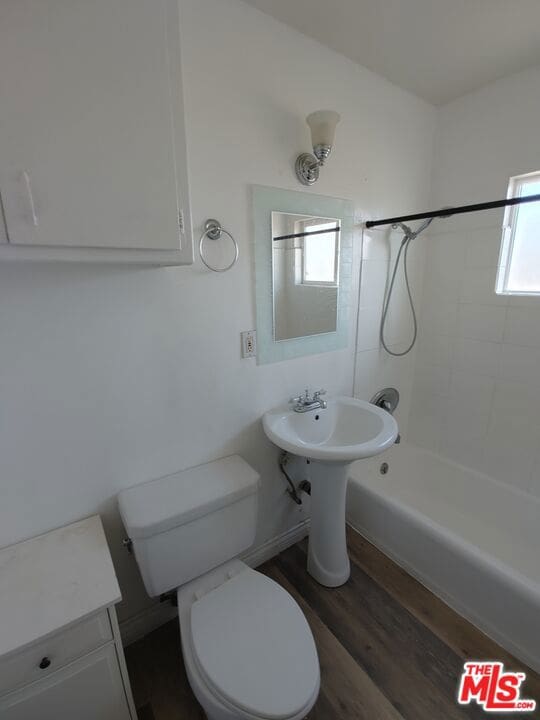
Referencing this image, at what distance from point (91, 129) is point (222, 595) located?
55.3 inches

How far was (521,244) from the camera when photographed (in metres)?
1.72

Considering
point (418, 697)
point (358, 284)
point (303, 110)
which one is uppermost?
point (303, 110)

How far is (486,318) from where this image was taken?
183cm

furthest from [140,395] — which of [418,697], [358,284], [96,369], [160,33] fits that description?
[418,697]

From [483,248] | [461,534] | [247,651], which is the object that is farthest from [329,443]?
[483,248]

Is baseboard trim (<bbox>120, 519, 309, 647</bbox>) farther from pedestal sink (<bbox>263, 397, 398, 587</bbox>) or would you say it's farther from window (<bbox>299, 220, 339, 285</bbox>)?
window (<bbox>299, 220, 339, 285</bbox>)

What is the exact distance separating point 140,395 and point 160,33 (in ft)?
3.37

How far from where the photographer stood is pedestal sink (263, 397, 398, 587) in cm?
143

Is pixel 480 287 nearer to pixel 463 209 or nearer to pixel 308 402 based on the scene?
pixel 463 209

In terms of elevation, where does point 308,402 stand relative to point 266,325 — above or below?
below

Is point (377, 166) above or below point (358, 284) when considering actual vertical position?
above

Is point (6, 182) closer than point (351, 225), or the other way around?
point (6, 182)

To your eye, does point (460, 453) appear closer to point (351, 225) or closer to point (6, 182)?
point (351, 225)

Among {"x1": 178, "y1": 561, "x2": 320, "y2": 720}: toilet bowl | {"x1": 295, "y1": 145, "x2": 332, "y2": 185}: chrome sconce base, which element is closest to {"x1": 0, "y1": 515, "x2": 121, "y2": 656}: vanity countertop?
{"x1": 178, "y1": 561, "x2": 320, "y2": 720}: toilet bowl
